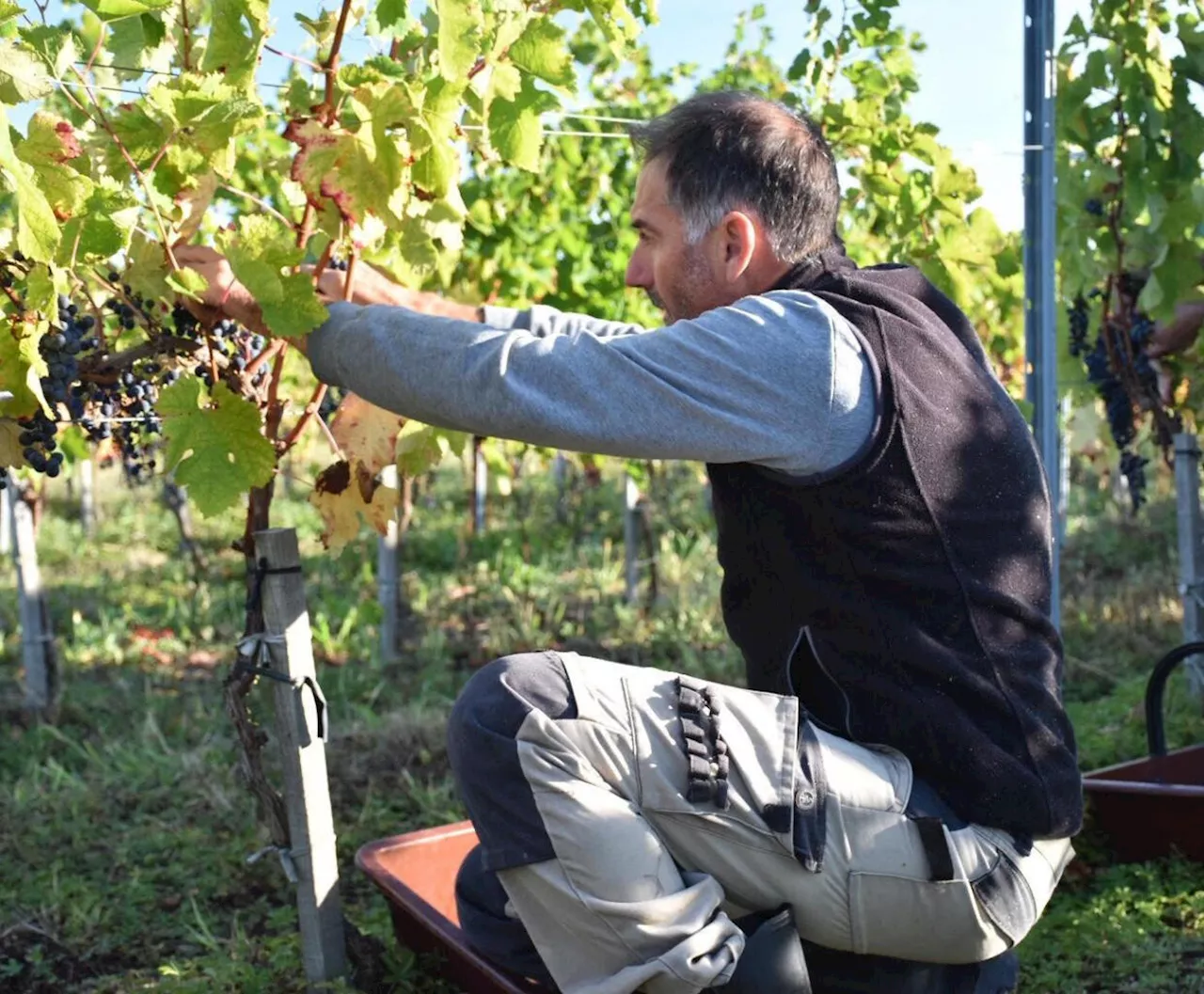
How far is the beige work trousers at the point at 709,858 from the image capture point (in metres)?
1.72

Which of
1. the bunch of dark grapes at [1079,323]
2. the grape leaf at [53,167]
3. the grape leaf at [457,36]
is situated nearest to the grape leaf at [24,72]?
the grape leaf at [53,167]

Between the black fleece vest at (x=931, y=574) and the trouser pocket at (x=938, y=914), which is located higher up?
the black fleece vest at (x=931, y=574)

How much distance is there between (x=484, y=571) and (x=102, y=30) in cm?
523

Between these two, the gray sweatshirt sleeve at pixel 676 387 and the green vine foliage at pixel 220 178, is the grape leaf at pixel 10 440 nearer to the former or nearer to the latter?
the green vine foliage at pixel 220 178

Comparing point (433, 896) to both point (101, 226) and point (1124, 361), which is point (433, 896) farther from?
point (1124, 361)

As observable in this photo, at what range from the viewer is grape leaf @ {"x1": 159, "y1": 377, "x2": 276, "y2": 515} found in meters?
1.77

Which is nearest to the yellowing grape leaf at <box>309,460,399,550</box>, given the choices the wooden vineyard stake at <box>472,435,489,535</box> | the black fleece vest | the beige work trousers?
the beige work trousers

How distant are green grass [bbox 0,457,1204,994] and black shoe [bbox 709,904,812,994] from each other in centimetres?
76

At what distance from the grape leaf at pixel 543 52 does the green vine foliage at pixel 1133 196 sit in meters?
2.19

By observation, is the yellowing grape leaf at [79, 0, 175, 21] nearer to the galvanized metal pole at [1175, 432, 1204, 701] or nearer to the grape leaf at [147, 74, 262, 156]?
the grape leaf at [147, 74, 262, 156]

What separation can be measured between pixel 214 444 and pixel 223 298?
9.7 inches

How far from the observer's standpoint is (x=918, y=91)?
3695 mm

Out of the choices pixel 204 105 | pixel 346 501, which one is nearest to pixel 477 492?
pixel 346 501

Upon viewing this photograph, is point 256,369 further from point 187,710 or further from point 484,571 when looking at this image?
point 484,571
